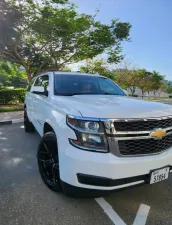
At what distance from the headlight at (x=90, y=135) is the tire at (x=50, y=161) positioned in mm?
540

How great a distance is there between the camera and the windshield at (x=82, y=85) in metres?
3.38

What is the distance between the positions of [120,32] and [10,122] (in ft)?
38.7

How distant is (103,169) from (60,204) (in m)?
0.90

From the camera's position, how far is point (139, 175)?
2.10 m

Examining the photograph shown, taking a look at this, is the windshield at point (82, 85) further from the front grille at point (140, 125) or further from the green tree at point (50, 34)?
the green tree at point (50, 34)

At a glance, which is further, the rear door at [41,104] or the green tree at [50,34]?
the green tree at [50,34]

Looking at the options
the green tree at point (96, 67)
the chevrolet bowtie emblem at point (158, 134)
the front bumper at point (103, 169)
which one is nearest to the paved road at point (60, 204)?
the front bumper at point (103, 169)

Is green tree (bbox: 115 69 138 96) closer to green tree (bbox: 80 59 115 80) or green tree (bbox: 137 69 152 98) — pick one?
green tree (bbox: 137 69 152 98)

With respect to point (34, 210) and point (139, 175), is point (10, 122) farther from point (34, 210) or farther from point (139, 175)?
point (139, 175)

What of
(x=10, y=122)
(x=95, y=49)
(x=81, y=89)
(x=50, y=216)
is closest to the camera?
(x=50, y=216)

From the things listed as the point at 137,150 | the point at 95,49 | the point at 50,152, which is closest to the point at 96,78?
the point at 50,152

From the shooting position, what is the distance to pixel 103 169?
1962mm

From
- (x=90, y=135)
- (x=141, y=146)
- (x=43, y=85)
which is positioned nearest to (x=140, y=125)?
(x=141, y=146)

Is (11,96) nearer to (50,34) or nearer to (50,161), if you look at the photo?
(50,34)
